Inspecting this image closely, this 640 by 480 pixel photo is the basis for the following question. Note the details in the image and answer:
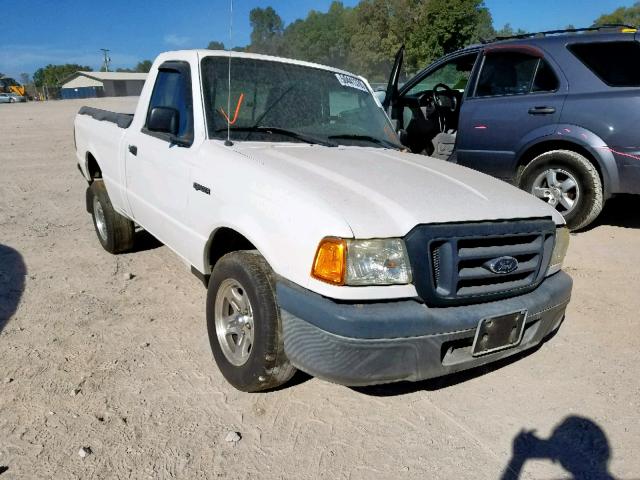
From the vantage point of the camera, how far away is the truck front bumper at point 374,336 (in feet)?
6.97

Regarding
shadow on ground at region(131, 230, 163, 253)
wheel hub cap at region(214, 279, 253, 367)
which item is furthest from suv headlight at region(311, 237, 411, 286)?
shadow on ground at region(131, 230, 163, 253)

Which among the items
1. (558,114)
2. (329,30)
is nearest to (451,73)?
(558,114)

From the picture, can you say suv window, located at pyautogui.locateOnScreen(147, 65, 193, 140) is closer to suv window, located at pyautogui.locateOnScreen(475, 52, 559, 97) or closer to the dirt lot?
the dirt lot

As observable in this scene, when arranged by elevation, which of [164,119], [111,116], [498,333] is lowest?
[498,333]

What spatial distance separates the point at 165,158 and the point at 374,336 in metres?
2.04

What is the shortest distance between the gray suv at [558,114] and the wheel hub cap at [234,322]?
276cm

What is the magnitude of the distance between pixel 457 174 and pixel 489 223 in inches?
A: 29.8

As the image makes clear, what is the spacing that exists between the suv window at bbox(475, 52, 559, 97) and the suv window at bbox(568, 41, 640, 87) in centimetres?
36

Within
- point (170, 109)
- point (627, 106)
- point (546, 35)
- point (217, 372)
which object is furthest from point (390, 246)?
point (546, 35)

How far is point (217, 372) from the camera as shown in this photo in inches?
116

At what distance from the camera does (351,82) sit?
4.02m

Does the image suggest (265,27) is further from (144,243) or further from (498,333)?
(498,333)

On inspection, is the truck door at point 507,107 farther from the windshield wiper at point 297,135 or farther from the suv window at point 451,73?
the windshield wiper at point 297,135

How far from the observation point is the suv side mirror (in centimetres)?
314
